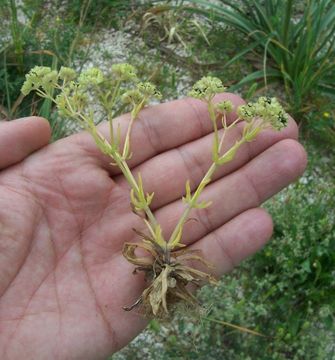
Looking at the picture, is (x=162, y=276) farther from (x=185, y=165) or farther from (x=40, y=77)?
(x=40, y=77)

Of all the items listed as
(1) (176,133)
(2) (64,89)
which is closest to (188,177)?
(1) (176,133)

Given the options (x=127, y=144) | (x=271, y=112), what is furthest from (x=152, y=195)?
(x=271, y=112)

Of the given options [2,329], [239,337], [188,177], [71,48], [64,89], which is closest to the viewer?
[2,329]

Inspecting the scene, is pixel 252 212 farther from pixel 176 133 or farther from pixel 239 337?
pixel 239 337

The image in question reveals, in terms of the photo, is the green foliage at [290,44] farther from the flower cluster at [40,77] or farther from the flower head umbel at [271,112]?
the flower cluster at [40,77]

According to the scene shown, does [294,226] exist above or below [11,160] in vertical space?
below
